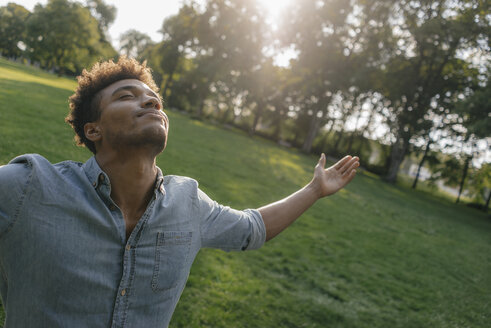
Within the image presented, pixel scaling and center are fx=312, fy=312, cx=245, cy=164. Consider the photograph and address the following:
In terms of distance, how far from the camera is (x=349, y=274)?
19.7 ft

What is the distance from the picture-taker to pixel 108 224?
5.45 ft

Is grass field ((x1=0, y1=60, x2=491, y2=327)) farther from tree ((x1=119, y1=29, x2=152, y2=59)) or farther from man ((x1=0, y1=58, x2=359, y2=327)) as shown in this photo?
tree ((x1=119, y1=29, x2=152, y2=59))

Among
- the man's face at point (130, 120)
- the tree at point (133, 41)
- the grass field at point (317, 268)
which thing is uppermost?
the tree at point (133, 41)

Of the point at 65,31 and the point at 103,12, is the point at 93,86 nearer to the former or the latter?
the point at 65,31

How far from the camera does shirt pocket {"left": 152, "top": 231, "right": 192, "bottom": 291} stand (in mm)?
1807

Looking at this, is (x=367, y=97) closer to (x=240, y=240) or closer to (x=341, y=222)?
(x=341, y=222)

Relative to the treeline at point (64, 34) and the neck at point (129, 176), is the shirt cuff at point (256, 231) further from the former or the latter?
the treeline at point (64, 34)

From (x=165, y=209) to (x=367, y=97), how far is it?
43233 millimetres

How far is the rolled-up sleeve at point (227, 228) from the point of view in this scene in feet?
7.07

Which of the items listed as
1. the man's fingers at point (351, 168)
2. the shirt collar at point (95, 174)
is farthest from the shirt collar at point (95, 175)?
the man's fingers at point (351, 168)

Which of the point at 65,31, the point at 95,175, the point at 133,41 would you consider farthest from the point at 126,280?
the point at 133,41

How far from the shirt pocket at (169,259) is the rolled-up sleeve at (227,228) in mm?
230

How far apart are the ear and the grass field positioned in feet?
7.83

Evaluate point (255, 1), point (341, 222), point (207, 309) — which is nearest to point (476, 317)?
point (341, 222)
